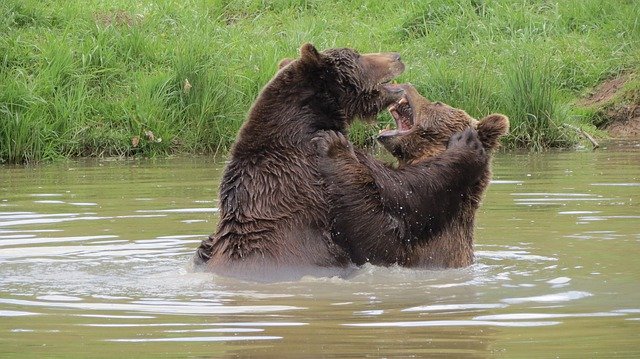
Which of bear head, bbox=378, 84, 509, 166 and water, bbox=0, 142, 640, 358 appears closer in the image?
water, bbox=0, 142, 640, 358

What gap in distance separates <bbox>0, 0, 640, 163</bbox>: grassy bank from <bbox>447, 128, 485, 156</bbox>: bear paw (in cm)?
748

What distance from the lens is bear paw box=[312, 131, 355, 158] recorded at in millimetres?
6719

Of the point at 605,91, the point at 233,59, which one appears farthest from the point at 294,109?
the point at 605,91

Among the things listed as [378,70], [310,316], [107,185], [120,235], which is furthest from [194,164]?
[310,316]

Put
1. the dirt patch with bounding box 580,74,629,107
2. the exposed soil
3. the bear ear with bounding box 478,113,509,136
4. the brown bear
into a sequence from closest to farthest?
the brown bear < the bear ear with bounding box 478,113,509,136 < the exposed soil < the dirt patch with bounding box 580,74,629,107

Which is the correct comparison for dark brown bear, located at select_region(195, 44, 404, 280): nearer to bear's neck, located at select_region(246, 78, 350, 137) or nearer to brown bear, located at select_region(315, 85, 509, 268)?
bear's neck, located at select_region(246, 78, 350, 137)

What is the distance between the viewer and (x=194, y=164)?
13617 mm

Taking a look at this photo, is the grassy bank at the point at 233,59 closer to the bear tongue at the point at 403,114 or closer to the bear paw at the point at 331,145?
the bear tongue at the point at 403,114

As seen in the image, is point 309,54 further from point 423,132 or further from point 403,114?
point 403,114

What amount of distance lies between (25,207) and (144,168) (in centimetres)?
331

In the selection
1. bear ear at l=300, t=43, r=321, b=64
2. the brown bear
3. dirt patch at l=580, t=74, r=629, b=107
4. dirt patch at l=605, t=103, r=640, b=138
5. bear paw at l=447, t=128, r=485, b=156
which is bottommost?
dirt patch at l=605, t=103, r=640, b=138

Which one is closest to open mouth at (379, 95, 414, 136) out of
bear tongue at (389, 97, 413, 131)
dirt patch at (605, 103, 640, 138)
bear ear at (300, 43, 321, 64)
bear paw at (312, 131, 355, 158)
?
bear tongue at (389, 97, 413, 131)

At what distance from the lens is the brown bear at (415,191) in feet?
21.9

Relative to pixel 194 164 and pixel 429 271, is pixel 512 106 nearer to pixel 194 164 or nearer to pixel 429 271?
pixel 194 164
